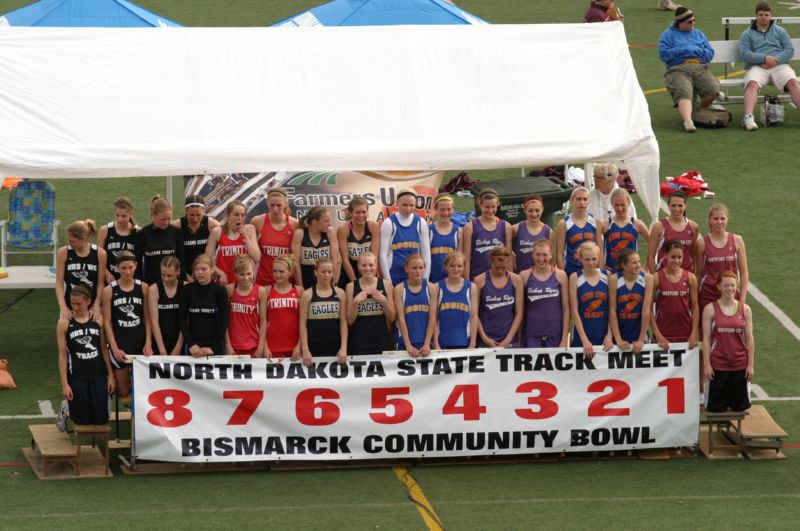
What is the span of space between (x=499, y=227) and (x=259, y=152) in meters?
2.22

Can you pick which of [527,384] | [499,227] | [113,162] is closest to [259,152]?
[113,162]

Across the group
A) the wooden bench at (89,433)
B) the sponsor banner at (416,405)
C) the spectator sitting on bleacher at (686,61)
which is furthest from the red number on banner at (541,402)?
the spectator sitting on bleacher at (686,61)

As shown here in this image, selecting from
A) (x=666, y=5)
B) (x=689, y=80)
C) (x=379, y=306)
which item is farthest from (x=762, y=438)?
(x=666, y=5)

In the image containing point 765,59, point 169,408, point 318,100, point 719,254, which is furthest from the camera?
point 765,59

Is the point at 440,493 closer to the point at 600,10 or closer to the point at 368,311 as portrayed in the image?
the point at 368,311

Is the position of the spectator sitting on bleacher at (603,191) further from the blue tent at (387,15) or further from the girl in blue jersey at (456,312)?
the blue tent at (387,15)

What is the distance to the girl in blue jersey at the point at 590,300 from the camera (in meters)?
12.3

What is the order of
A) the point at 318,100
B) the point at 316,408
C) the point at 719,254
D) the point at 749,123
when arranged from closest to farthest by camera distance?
the point at 316,408
the point at 719,254
the point at 318,100
the point at 749,123

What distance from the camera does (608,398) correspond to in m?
12.3

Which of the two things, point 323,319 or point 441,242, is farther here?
point 441,242

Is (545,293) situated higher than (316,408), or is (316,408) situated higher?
(545,293)

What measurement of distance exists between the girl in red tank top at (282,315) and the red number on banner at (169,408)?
0.78 metres

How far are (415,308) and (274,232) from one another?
1653mm

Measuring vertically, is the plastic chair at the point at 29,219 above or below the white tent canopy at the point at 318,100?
below
